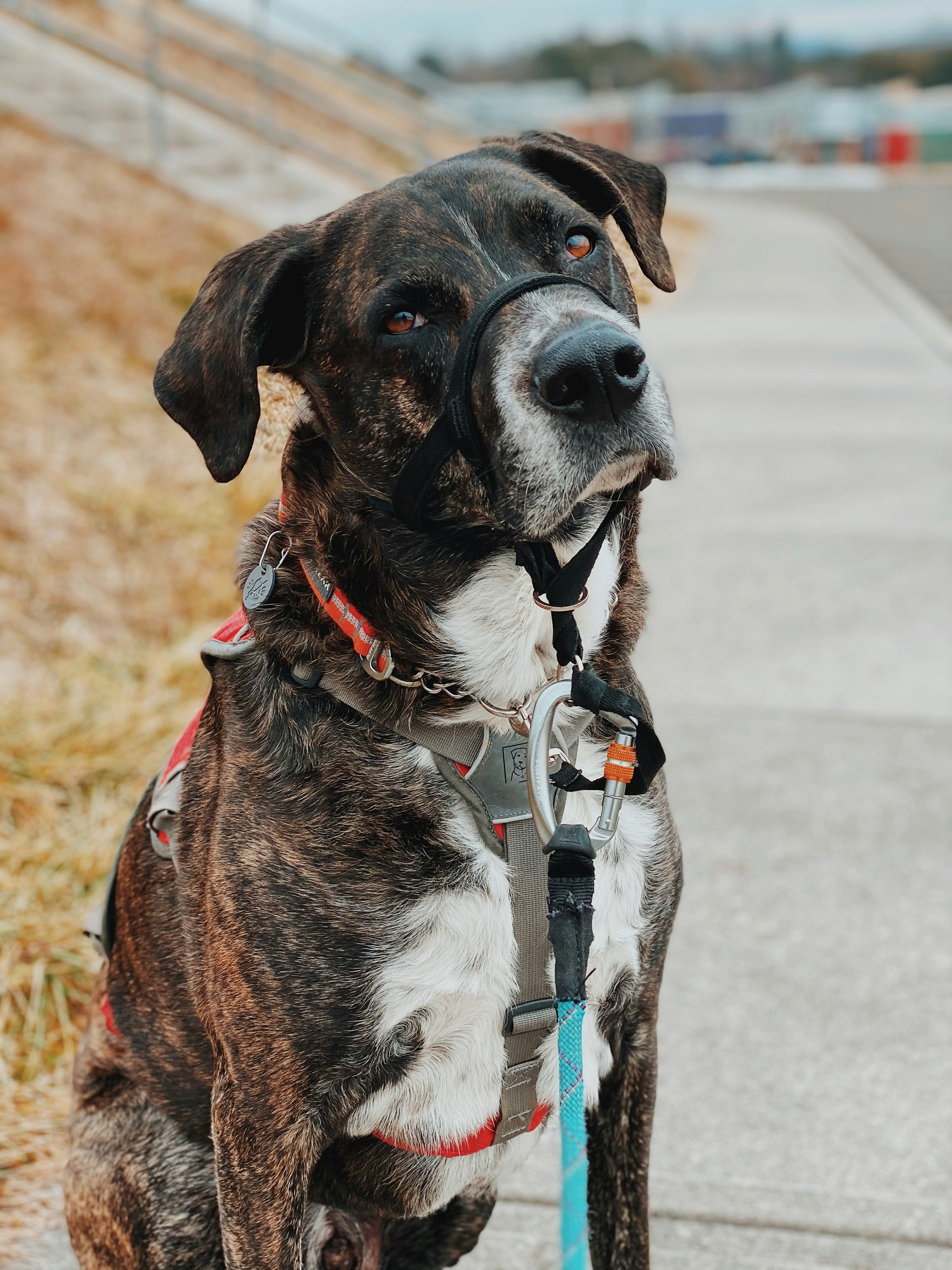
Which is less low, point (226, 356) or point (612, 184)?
point (612, 184)

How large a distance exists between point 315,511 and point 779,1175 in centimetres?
169

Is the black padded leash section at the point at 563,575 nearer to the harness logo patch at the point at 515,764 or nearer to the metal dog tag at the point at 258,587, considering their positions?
the harness logo patch at the point at 515,764

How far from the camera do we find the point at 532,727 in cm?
175

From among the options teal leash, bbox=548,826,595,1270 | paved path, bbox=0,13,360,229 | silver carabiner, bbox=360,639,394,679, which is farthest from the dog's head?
paved path, bbox=0,13,360,229

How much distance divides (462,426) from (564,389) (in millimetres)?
174

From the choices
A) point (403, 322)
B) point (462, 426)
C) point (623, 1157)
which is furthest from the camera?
point (623, 1157)

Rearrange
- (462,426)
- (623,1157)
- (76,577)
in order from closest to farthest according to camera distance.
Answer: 1. (462,426)
2. (623,1157)
3. (76,577)

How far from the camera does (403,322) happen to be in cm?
193

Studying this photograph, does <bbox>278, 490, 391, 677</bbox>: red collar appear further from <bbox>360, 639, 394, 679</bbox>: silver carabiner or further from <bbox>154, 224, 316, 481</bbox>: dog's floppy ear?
<bbox>154, 224, 316, 481</bbox>: dog's floppy ear

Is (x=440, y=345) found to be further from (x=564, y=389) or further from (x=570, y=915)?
(x=570, y=915)

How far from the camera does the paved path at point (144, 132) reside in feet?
38.4

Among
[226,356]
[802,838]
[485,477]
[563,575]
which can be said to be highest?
[226,356]

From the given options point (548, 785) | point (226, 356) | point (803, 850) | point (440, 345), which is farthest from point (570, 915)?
point (803, 850)

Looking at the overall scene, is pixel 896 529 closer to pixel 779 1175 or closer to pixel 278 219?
pixel 779 1175
